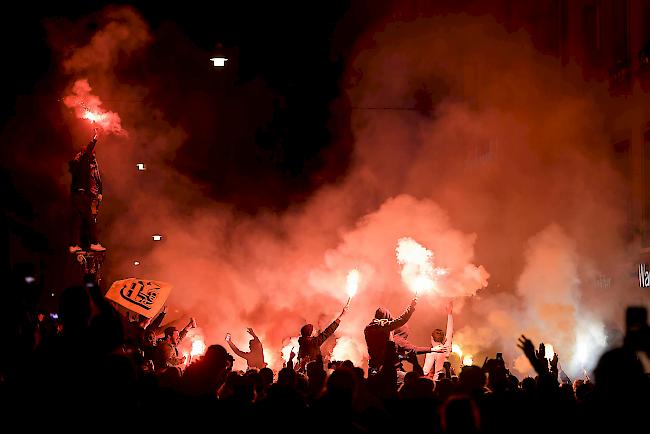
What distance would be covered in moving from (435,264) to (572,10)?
7856mm

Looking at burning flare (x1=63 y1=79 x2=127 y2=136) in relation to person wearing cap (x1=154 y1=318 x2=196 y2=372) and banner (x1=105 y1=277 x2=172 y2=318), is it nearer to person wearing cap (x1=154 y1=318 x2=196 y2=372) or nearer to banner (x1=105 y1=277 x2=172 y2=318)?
banner (x1=105 y1=277 x2=172 y2=318)

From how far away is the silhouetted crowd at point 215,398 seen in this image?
138 inches

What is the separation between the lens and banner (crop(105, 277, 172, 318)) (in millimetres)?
9422

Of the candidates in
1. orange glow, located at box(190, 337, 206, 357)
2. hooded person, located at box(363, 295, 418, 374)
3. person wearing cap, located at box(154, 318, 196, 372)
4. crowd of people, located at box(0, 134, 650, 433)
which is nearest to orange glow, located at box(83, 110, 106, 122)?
person wearing cap, located at box(154, 318, 196, 372)

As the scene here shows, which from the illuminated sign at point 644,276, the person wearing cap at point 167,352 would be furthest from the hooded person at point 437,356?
the illuminated sign at point 644,276

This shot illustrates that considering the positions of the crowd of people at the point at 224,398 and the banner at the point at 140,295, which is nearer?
the crowd of people at the point at 224,398

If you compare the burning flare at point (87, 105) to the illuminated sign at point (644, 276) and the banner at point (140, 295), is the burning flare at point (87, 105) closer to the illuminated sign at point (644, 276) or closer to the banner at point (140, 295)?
the banner at point (140, 295)

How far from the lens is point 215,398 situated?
4.16 meters

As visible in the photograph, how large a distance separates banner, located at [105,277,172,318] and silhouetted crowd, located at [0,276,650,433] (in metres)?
4.63

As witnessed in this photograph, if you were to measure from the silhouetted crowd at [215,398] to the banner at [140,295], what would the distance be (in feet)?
15.2

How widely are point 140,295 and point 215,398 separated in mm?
5648

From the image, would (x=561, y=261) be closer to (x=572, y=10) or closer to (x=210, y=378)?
(x=572, y=10)

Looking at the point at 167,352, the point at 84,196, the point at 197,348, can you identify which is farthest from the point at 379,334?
the point at 197,348

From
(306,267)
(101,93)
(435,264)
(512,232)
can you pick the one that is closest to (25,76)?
(101,93)
